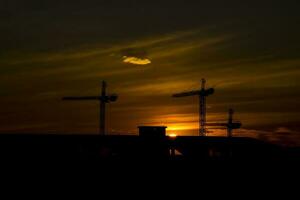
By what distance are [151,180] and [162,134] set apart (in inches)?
302

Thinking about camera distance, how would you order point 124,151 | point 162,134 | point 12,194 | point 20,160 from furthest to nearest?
point 162,134 < point 124,151 < point 20,160 < point 12,194

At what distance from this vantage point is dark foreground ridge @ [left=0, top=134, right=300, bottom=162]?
46.6 m

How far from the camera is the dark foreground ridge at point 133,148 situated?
46.6 m

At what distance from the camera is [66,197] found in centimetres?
4319

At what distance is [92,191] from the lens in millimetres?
44000

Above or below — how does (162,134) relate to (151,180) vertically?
above

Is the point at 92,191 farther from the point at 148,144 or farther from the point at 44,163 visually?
the point at 148,144

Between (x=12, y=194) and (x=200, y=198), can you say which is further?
(x=200, y=198)

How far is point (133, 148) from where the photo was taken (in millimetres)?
49906

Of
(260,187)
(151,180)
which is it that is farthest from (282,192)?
(151,180)

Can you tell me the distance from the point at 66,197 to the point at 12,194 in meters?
4.00

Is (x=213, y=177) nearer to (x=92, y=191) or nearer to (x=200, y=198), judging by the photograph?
(x=200, y=198)

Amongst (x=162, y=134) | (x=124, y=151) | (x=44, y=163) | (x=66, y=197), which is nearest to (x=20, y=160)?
(x=44, y=163)

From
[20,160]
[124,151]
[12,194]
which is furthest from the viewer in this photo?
[124,151]
